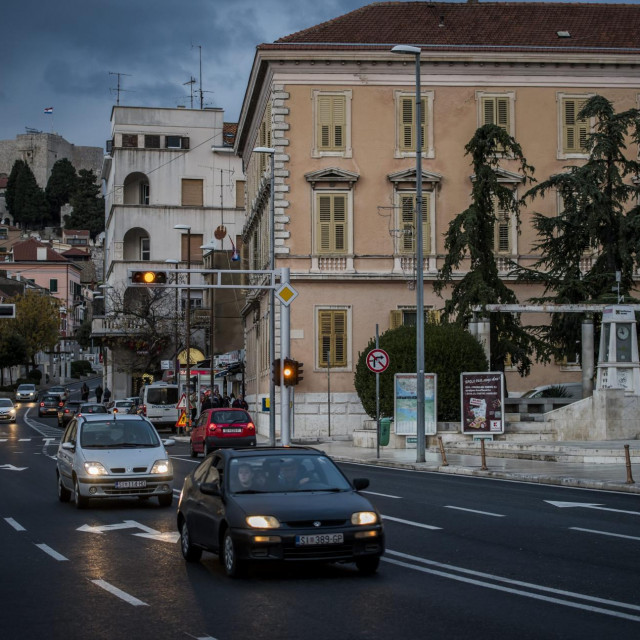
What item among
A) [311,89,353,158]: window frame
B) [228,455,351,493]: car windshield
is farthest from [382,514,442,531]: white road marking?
[311,89,353,158]: window frame

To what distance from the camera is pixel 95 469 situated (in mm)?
21516

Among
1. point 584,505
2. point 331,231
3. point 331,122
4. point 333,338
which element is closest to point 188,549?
point 584,505

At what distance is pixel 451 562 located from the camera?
14.0 metres

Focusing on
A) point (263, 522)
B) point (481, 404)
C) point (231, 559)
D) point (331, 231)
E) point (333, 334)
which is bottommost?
point (231, 559)

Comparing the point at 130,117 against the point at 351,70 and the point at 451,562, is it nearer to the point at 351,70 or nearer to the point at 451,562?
the point at 351,70

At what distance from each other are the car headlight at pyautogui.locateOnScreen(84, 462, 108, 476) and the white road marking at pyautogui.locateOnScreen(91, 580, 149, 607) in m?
8.65

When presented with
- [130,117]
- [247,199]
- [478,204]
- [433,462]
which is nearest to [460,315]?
Result: [478,204]

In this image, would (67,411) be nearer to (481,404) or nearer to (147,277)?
(481,404)

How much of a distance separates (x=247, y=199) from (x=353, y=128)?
19.9 meters

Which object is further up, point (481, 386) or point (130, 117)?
point (130, 117)

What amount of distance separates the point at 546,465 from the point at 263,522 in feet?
64.7

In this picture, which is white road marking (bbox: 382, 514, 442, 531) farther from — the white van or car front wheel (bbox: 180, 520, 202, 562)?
the white van

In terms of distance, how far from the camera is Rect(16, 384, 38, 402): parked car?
114m

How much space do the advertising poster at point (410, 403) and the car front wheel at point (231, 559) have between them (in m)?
25.0
